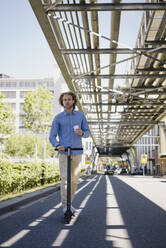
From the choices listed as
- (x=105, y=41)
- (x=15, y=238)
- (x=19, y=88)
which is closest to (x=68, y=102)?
(x=15, y=238)

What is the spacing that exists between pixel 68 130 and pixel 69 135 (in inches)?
3.2

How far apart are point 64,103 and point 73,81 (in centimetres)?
983

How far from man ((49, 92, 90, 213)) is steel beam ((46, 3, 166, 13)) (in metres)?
4.14

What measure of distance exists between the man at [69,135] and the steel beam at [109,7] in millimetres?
4137

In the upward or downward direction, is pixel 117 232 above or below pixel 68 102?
below

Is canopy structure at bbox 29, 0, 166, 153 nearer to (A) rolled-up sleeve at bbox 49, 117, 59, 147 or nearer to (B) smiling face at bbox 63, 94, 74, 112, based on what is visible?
(B) smiling face at bbox 63, 94, 74, 112

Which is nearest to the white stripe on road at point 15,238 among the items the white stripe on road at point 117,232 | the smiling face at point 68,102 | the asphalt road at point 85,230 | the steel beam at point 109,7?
the asphalt road at point 85,230

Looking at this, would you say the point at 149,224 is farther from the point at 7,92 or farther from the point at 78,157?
the point at 7,92

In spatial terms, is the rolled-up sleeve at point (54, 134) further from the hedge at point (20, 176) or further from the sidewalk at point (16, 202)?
the hedge at point (20, 176)

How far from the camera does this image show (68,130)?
4750 millimetres

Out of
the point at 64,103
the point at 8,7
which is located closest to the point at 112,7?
the point at 8,7

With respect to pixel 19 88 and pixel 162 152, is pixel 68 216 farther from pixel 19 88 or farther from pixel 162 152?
pixel 19 88

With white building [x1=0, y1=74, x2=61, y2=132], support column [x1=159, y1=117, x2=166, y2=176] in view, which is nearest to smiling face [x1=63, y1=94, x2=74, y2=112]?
support column [x1=159, y1=117, x2=166, y2=176]

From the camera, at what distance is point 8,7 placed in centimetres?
930
